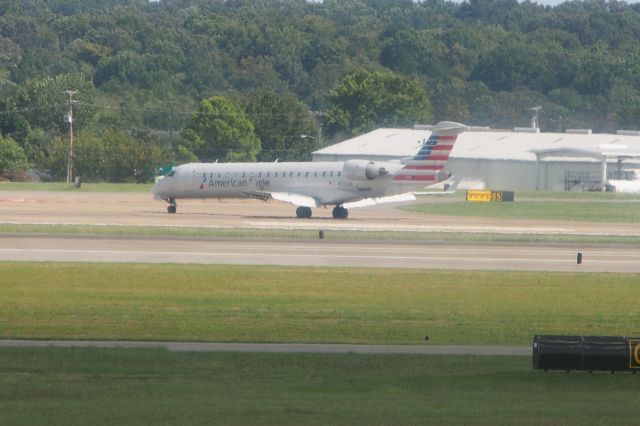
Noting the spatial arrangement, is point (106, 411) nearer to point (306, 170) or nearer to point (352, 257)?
point (352, 257)

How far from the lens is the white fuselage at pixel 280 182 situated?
67000 millimetres

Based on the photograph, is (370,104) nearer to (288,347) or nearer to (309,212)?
(309,212)

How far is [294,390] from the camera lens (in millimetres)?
18234

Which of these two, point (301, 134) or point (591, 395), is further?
point (301, 134)

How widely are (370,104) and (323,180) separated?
92921 mm

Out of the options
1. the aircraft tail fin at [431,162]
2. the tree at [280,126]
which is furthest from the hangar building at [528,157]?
the aircraft tail fin at [431,162]

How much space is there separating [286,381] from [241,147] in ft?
390

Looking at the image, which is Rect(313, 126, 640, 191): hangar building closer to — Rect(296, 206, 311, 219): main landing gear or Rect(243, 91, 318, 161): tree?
Rect(243, 91, 318, 161): tree

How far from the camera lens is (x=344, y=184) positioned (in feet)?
221

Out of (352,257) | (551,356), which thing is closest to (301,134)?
(352,257)

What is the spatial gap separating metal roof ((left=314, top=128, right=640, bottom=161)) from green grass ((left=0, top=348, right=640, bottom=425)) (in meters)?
91.6

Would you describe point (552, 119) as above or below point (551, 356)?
above

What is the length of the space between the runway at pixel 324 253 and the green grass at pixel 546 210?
24.8 metres

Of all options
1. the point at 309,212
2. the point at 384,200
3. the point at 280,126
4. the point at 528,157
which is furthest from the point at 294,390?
the point at 280,126
